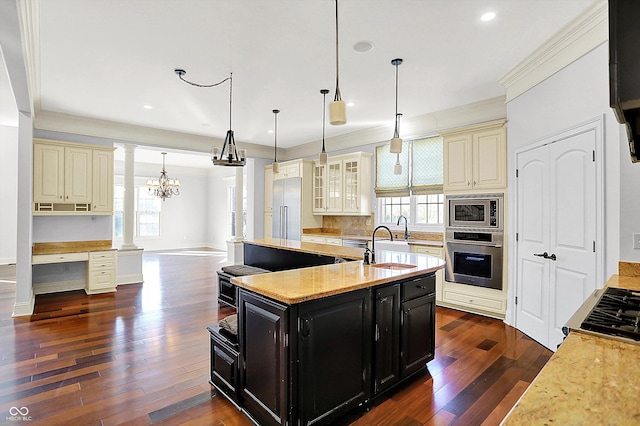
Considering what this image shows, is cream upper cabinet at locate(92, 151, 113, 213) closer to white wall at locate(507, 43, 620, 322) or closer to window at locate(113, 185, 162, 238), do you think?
window at locate(113, 185, 162, 238)

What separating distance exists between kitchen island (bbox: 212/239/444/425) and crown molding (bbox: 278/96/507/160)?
308 cm

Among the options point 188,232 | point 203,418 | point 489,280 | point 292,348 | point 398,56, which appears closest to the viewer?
point 292,348

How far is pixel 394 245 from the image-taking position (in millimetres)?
5074

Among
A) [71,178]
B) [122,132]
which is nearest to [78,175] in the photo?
[71,178]

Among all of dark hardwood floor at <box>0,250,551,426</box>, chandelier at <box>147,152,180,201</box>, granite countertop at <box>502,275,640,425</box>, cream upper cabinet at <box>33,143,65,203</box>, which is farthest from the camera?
chandelier at <box>147,152,180,201</box>

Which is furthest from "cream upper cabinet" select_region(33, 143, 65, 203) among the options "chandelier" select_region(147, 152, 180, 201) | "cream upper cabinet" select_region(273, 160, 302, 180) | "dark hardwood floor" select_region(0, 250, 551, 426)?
"chandelier" select_region(147, 152, 180, 201)

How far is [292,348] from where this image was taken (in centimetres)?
185

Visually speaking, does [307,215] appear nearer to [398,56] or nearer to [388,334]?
[398,56]

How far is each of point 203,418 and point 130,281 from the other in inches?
188

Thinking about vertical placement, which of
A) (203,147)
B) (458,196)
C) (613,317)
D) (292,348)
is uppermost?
(203,147)

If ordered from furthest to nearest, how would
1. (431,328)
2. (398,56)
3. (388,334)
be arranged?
(398,56) → (431,328) → (388,334)

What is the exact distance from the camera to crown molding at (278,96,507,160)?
463cm

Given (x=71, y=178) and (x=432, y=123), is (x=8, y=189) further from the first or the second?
(x=432, y=123)

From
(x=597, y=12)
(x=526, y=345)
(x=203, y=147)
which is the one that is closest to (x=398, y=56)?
(x=597, y=12)
